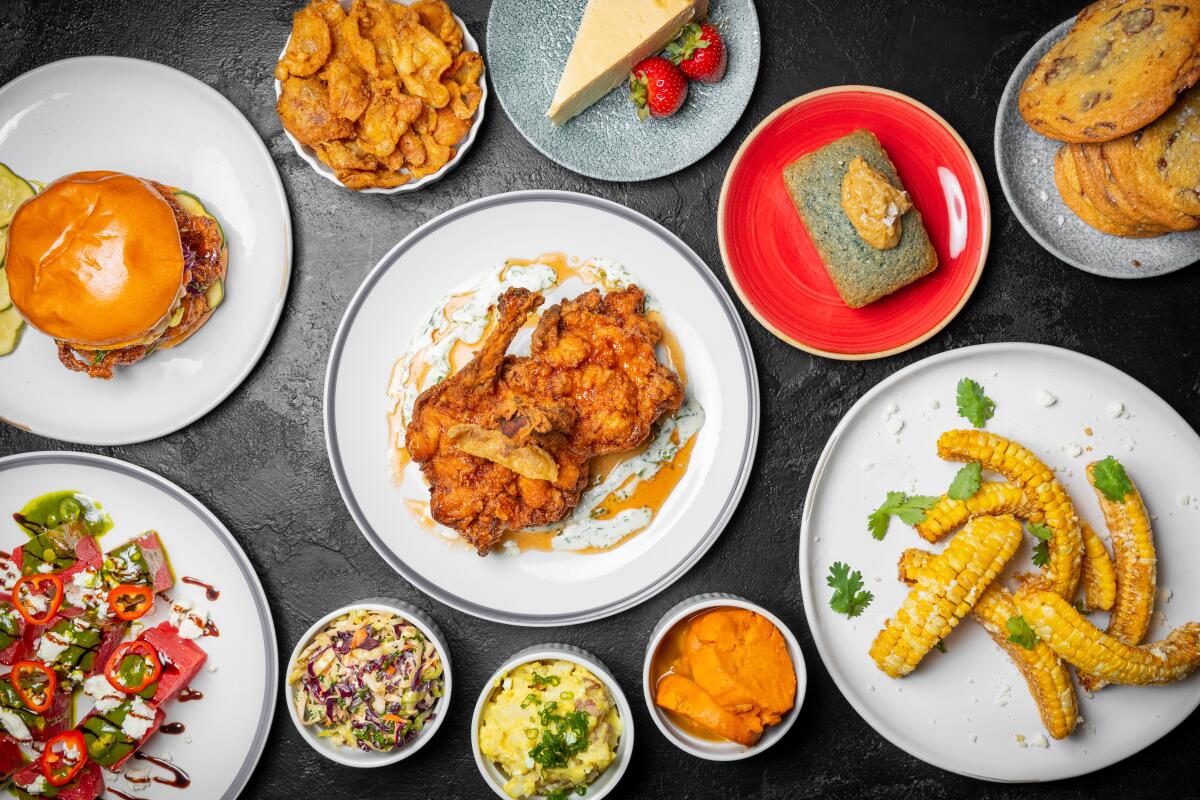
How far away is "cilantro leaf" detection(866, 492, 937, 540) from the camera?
3287mm

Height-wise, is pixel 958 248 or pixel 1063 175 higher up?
pixel 1063 175

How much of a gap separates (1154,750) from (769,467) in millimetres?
2165

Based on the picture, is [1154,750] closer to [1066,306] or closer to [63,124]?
[1066,306]

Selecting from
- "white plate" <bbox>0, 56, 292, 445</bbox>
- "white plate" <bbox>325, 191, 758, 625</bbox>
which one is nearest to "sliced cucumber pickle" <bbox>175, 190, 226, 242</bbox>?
"white plate" <bbox>0, 56, 292, 445</bbox>

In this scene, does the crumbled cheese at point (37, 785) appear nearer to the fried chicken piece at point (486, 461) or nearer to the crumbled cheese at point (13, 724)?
the crumbled cheese at point (13, 724)

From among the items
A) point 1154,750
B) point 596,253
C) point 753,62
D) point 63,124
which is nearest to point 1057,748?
point 1154,750

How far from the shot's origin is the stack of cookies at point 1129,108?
2.83 meters

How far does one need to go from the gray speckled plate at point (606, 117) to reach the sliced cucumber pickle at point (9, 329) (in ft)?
7.46

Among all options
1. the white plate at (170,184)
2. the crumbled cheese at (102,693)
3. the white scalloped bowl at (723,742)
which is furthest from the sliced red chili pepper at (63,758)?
the white scalloped bowl at (723,742)

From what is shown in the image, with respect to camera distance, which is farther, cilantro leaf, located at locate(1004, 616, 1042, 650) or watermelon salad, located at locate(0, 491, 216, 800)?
watermelon salad, located at locate(0, 491, 216, 800)

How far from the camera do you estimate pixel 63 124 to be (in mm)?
3371

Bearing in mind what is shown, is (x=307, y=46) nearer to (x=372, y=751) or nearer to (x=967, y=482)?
(x=372, y=751)

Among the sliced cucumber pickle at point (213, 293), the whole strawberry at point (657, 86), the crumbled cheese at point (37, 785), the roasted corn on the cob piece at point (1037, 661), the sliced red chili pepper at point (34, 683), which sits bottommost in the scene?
the crumbled cheese at point (37, 785)

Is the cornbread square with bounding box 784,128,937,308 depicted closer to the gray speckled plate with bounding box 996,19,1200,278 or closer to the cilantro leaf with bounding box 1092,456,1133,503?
the gray speckled plate with bounding box 996,19,1200,278
